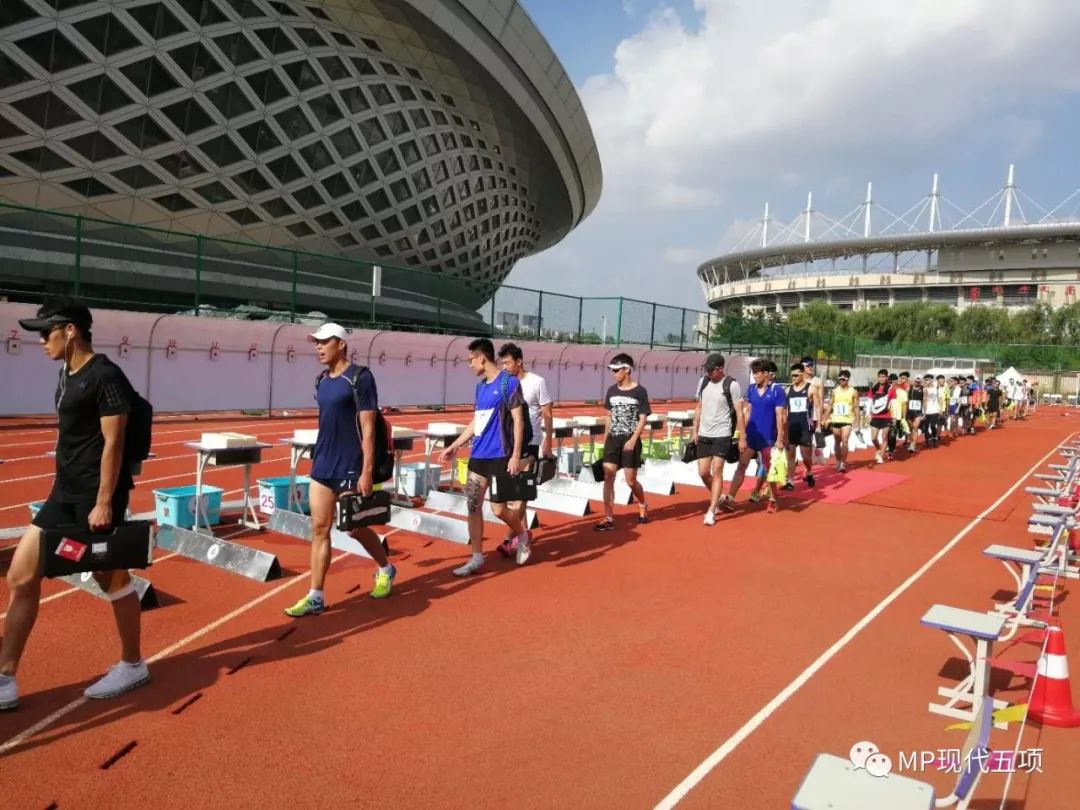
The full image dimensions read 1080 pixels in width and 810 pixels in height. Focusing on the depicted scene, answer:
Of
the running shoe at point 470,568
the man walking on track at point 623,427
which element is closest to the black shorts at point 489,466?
the running shoe at point 470,568

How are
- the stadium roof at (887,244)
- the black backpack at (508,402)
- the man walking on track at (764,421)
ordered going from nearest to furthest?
the black backpack at (508,402)
the man walking on track at (764,421)
the stadium roof at (887,244)

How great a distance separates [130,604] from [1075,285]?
98.6 meters

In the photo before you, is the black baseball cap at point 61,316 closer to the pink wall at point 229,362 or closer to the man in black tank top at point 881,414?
the pink wall at point 229,362

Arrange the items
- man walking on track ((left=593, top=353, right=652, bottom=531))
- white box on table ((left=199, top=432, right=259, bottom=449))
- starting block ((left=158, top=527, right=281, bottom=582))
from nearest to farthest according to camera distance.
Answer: starting block ((left=158, top=527, right=281, bottom=582)) → white box on table ((left=199, top=432, right=259, bottom=449)) → man walking on track ((left=593, top=353, right=652, bottom=531))

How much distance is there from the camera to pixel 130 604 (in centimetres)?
380

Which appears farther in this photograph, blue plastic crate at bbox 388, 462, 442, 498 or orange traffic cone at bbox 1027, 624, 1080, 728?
blue plastic crate at bbox 388, 462, 442, 498

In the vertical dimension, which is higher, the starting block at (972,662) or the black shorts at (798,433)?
the black shorts at (798,433)

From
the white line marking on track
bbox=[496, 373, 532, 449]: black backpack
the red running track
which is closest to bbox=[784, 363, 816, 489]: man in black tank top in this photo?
the white line marking on track

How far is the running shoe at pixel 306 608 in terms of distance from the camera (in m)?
5.07

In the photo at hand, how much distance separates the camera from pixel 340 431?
4996mm

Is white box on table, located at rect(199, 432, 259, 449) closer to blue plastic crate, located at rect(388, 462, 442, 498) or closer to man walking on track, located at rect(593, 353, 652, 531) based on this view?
Answer: blue plastic crate, located at rect(388, 462, 442, 498)

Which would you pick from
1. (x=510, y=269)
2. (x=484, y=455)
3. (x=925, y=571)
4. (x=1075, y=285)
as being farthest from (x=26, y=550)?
(x=1075, y=285)

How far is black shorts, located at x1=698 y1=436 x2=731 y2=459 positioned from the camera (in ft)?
27.8

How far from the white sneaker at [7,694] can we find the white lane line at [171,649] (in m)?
0.19
